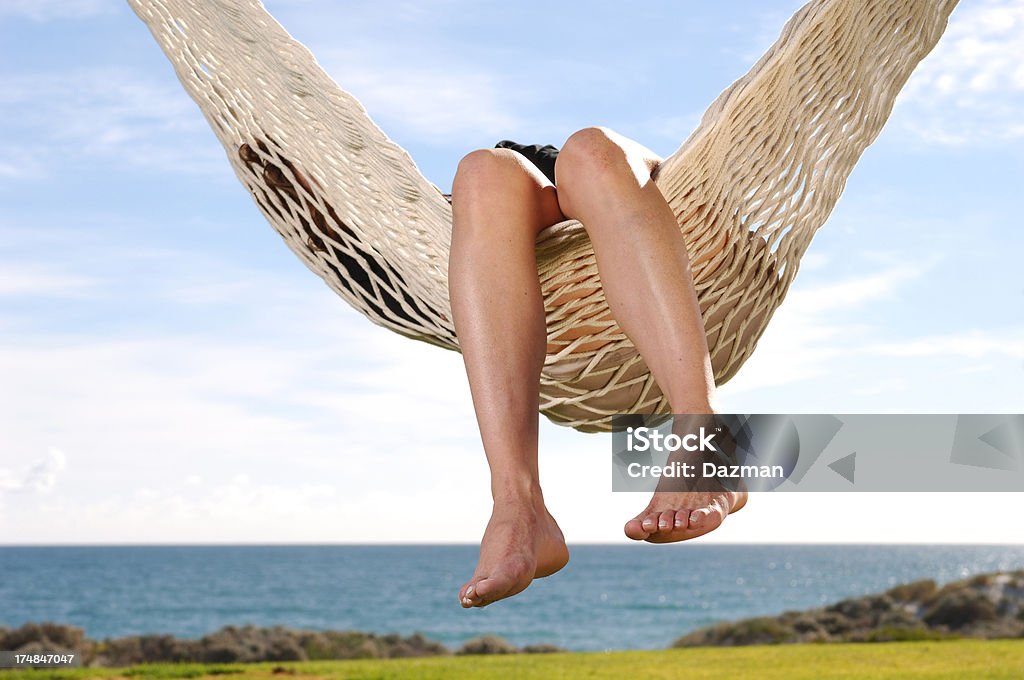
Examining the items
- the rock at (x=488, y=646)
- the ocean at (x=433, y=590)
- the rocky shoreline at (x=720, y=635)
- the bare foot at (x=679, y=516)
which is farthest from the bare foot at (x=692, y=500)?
the ocean at (x=433, y=590)

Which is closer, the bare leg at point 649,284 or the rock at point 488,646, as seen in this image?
the bare leg at point 649,284

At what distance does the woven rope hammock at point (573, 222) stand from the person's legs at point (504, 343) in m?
0.11

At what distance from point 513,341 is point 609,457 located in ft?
1.47

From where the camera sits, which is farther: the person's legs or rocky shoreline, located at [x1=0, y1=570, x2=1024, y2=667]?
rocky shoreline, located at [x1=0, y1=570, x2=1024, y2=667]

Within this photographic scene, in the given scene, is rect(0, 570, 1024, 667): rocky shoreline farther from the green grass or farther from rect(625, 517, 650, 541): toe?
rect(625, 517, 650, 541): toe

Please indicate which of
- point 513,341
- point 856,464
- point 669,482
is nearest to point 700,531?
point 669,482

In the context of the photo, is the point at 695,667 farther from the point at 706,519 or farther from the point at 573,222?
the point at 706,519

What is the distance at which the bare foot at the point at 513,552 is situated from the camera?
3.44 feet

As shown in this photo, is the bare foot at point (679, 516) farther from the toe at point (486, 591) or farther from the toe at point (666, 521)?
the toe at point (486, 591)

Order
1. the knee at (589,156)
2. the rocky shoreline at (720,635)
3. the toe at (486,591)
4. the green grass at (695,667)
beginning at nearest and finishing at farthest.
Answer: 1. the toe at (486,591)
2. the knee at (589,156)
3. the green grass at (695,667)
4. the rocky shoreline at (720,635)

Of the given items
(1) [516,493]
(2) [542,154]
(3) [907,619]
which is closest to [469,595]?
(1) [516,493]

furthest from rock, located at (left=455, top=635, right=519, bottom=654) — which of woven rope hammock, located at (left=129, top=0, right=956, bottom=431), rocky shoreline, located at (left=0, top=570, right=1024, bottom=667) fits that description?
woven rope hammock, located at (left=129, top=0, right=956, bottom=431)

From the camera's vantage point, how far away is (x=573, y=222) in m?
1.35

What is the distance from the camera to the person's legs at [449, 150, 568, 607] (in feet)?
3.60
